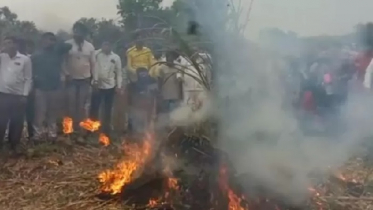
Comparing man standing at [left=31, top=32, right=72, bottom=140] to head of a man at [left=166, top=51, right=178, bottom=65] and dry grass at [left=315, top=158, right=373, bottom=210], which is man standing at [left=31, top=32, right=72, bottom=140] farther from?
dry grass at [left=315, top=158, right=373, bottom=210]

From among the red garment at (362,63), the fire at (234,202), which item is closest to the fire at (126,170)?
the fire at (234,202)

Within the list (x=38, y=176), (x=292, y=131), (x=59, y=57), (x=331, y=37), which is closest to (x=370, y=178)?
(x=292, y=131)

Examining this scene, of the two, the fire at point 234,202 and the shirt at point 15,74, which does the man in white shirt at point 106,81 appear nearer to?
the shirt at point 15,74

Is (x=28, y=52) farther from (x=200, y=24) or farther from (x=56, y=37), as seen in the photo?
(x=200, y=24)

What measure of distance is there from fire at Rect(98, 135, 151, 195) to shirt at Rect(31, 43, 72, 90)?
1922 millimetres

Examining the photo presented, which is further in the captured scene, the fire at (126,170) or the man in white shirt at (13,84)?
the man in white shirt at (13,84)

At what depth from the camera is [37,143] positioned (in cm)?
694

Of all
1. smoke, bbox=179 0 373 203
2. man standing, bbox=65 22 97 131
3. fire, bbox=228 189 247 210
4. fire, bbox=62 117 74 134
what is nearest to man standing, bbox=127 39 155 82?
man standing, bbox=65 22 97 131

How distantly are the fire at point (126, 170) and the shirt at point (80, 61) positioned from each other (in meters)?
2.08

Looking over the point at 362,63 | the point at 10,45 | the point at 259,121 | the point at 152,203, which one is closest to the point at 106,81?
the point at 10,45

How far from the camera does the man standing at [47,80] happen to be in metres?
7.00

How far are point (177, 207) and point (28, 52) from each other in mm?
3086

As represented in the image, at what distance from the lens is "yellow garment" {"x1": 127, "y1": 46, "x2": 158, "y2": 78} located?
7520 mm

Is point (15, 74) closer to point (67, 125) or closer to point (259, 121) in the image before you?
point (67, 125)
